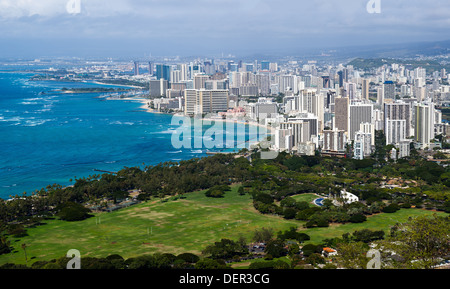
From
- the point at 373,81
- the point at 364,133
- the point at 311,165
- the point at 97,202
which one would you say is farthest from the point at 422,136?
the point at 373,81

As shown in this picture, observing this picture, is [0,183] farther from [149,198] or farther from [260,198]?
[260,198]

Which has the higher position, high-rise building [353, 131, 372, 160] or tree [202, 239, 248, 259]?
high-rise building [353, 131, 372, 160]

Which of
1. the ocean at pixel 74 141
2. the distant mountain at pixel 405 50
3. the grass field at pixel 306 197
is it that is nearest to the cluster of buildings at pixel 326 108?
the ocean at pixel 74 141

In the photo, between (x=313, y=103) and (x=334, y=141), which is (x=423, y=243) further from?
(x=313, y=103)

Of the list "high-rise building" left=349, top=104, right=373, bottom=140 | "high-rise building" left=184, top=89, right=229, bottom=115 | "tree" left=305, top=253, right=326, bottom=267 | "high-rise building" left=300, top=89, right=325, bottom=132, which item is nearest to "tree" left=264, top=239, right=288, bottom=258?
"tree" left=305, top=253, right=326, bottom=267

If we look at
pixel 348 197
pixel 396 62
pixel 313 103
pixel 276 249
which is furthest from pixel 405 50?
pixel 276 249

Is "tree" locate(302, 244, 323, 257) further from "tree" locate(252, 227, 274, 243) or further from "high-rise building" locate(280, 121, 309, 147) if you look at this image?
"high-rise building" locate(280, 121, 309, 147)
